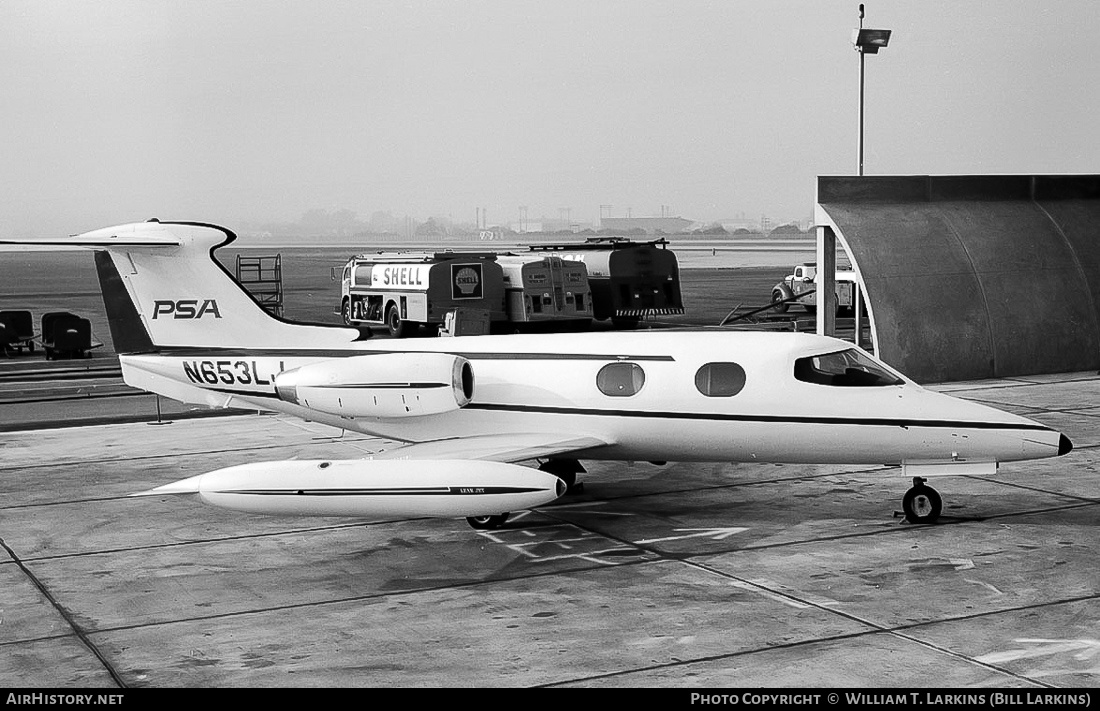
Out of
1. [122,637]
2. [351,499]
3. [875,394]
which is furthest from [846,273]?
[122,637]

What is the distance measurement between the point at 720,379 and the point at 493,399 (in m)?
2.79

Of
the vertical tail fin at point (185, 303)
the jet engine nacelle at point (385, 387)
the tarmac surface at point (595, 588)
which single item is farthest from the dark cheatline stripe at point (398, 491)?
the vertical tail fin at point (185, 303)

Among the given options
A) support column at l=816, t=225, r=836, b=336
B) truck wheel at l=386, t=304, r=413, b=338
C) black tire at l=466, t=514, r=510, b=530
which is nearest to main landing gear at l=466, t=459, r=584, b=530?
black tire at l=466, t=514, r=510, b=530

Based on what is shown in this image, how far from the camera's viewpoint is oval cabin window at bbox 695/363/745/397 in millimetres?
14922

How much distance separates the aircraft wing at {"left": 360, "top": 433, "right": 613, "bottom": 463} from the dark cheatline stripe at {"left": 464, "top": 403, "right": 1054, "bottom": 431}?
32cm

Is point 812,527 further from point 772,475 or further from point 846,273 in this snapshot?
point 846,273

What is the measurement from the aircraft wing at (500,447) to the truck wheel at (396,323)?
84.5ft

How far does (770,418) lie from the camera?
48.4 ft

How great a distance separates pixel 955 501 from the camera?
1608 cm

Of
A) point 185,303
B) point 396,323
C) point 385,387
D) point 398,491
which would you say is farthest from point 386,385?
point 396,323

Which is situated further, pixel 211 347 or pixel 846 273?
pixel 846 273

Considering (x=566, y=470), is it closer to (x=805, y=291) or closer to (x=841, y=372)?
(x=841, y=372)

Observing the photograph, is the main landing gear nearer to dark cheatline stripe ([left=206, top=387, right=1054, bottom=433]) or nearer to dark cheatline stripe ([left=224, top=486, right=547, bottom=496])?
dark cheatline stripe ([left=206, top=387, right=1054, bottom=433])

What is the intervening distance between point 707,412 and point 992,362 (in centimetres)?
1537
